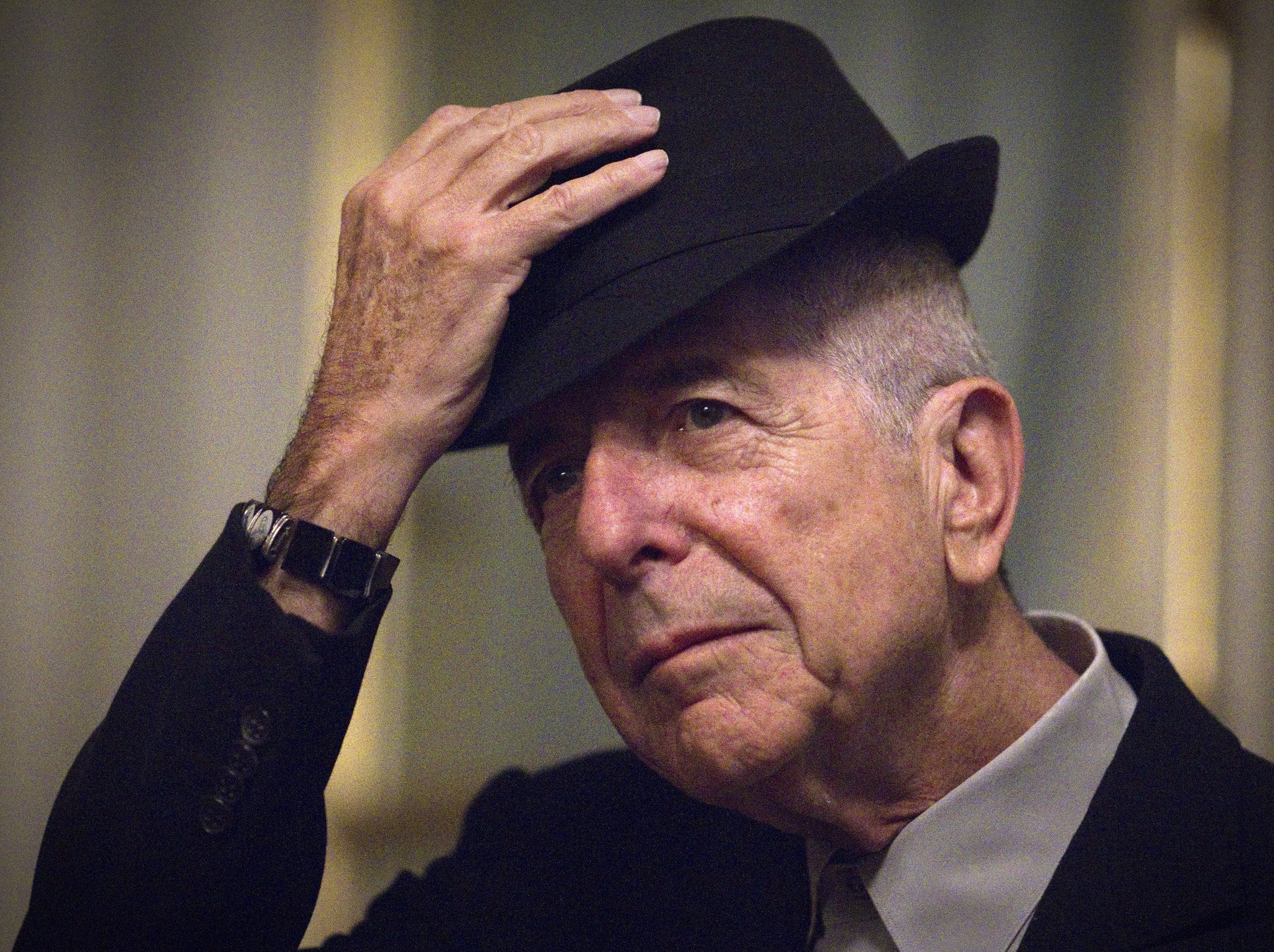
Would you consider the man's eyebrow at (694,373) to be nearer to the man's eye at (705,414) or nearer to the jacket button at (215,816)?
the man's eye at (705,414)

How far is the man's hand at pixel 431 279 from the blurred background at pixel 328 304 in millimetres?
837

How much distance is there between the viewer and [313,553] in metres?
1.29

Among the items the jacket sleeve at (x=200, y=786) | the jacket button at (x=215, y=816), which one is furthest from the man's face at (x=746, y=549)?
the jacket button at (x=215, y=816)

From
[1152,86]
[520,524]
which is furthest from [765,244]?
[1152,86]

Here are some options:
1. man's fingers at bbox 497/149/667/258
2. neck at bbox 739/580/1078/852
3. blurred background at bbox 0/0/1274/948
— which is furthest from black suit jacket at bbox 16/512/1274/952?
blurred background at bbox 0/0/1274/948

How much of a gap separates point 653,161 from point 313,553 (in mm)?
622

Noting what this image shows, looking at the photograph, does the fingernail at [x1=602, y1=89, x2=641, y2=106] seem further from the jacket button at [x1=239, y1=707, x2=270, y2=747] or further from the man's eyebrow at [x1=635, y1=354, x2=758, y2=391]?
the jacket button at [x1=239, y1=707, x2=270, y2=747]

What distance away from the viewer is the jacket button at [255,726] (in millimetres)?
1223

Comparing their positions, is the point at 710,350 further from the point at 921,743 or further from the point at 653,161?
the point at 921,743

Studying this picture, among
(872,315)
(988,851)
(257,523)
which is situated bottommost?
(988,851)

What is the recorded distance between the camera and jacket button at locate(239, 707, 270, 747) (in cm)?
122

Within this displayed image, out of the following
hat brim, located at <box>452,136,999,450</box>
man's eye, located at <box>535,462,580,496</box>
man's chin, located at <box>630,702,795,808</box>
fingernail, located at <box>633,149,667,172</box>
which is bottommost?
man's chin, located at <box>630,702,795,808</box>

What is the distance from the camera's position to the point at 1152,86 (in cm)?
229

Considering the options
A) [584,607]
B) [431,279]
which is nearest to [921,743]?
[584,607]
